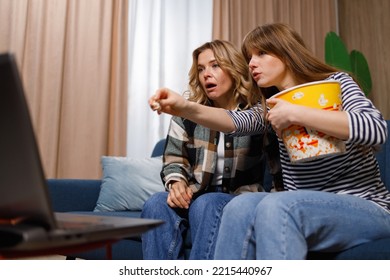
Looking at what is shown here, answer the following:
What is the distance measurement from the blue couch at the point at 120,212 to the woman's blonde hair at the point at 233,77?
464 millimetres

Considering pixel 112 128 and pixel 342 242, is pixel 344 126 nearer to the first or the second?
pixel 342 242

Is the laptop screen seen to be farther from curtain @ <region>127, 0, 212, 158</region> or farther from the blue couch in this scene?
curtain @ <region>127, 0, 212, 158</region>

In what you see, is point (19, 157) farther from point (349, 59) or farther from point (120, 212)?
point (349, 59)

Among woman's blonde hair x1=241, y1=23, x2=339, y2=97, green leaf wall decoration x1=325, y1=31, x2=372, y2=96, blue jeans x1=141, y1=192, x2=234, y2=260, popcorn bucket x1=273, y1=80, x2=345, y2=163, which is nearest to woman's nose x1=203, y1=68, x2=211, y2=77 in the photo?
woman's blonde hair x1=241, y1=23, x2=339, y2=97

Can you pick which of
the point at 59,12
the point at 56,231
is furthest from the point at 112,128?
the point at 56,231

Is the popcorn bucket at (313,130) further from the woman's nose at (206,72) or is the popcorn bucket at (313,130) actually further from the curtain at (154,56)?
the curtain at (154,56)

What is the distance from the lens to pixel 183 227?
1360mm

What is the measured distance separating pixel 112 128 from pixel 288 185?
1800mm

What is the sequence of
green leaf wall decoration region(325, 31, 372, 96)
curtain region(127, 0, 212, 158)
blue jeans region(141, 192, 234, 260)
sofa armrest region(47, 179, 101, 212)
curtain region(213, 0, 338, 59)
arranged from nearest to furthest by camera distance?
1. blue jeans region(141, 192, 234, 260)
2. sofa armrest region(47, 179, 101, 212)
3. curtain region(127, 0, 212, 158)
4. green leaf wall decoration region(325, 31, 372, 96)
5. curtain region(213, 0, 338, 59)

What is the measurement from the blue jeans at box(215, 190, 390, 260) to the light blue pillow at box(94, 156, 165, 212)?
1.13 m

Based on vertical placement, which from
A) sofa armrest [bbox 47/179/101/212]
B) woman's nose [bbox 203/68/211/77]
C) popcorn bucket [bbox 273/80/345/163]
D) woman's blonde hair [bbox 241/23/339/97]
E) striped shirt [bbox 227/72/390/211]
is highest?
woman's blonde hair [bbox 241/23/339/97]

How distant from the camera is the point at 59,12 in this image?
8.96 feet

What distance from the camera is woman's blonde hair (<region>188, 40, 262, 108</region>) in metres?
1.54

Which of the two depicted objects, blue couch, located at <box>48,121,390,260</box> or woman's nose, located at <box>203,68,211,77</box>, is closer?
blue couch, located at <box>48,121,390,260</box>
